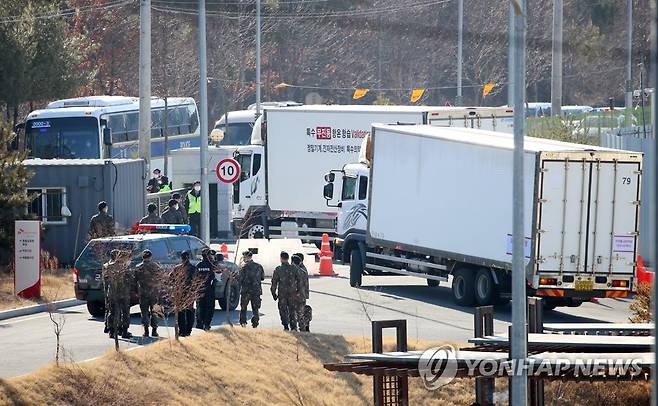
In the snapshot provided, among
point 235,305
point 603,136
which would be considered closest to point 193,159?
point 603,136

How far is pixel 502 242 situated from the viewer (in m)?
24.5

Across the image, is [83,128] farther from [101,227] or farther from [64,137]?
[101,227]

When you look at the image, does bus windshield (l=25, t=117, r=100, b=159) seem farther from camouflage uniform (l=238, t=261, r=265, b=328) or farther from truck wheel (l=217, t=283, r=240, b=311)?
camouflage uniform (l=238, t=261, r=265, b=328)

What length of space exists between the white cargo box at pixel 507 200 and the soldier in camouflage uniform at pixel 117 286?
7.41 m

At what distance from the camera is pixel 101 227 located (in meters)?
26.1

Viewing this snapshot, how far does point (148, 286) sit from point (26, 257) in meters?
5.54

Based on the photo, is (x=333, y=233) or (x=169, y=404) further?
(x=333, y=233)

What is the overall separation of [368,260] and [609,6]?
4313cm

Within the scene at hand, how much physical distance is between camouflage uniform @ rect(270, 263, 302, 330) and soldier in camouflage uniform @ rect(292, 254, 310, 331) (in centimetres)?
5

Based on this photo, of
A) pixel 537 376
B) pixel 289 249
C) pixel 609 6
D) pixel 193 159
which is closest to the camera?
pixel 537 376

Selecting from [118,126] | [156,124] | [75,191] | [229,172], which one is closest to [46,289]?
[75,191]

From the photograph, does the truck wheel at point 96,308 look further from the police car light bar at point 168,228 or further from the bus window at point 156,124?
the bus window at point 156,124

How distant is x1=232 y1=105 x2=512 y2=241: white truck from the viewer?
36844mm

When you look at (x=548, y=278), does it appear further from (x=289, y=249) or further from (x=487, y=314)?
(x=289, y=249)
